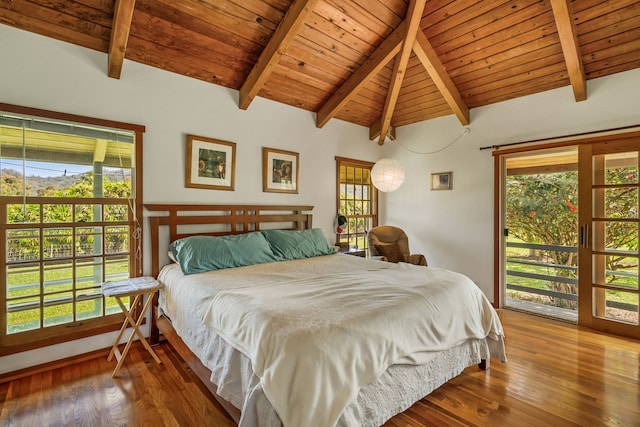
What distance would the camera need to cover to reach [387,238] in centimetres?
422

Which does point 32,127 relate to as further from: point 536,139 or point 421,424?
point 536,139

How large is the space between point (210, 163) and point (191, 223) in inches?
25.9

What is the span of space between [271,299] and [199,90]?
2427 mm

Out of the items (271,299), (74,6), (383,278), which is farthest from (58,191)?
(383,278)

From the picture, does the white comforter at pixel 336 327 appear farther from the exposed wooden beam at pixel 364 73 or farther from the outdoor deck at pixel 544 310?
the exposed wooden beam at pixel 364 73

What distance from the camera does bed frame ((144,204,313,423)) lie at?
2766 millimetres

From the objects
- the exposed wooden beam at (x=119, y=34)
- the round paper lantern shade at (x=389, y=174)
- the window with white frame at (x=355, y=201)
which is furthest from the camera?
the window with white frame at (x=355, y=201)

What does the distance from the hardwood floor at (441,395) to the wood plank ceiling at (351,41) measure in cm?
244

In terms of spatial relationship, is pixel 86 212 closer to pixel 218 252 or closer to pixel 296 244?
pixel 218 252

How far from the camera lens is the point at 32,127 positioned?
2.31 meters

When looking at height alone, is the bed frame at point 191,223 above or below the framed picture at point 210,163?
below

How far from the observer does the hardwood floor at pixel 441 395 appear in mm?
1765

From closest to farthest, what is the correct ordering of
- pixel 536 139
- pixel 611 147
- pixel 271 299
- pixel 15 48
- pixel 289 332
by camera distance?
1. pixel 289 332
2. pixel 271 299
3. pixel 15 48
4. pixel 611 147
5. pixel 536 139

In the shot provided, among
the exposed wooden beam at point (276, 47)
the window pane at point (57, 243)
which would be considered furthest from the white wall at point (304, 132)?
the window pane at point (57, 243)
